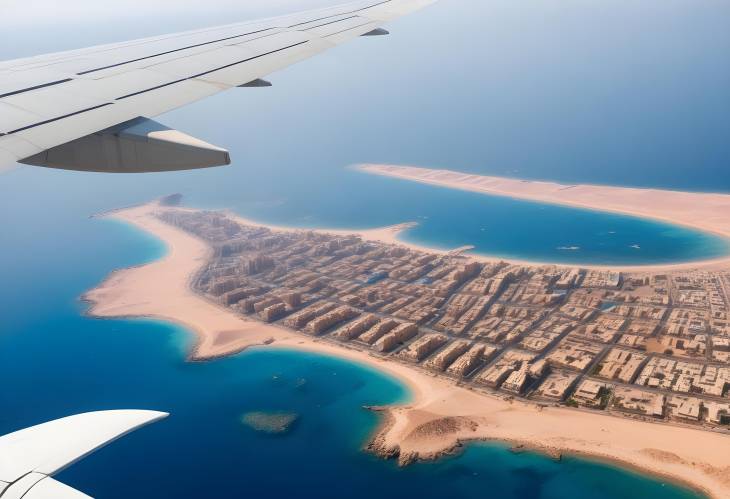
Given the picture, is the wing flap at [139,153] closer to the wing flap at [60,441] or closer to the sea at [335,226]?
the wing flap at [60,441]

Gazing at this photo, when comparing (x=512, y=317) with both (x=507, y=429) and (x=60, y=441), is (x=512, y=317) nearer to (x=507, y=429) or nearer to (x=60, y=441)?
(x=507, y=429)

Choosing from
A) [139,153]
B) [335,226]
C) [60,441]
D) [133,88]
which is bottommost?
[335,226]

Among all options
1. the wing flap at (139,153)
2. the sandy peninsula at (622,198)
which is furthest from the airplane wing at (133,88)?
the sandy peninsula at (622,198)

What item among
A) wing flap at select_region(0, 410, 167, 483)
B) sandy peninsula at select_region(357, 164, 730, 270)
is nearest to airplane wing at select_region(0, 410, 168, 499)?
wing flap at select_region(0, 410, 167, 483)

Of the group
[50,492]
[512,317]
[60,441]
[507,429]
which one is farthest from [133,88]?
[512,317]

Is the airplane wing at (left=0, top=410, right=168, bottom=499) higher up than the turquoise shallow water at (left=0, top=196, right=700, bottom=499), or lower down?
higher up

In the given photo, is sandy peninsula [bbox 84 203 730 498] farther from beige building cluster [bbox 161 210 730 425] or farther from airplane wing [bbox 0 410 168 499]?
airplane wing [bbox 0 410 168 499]
